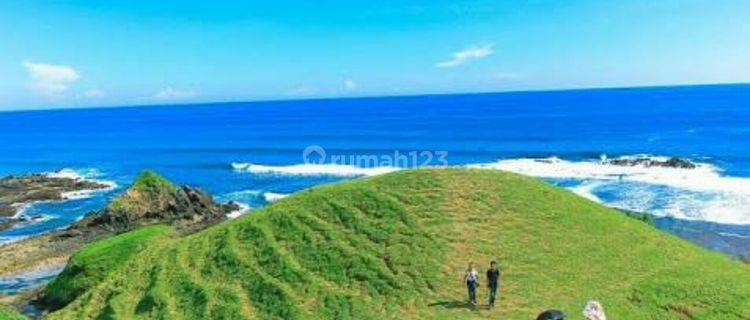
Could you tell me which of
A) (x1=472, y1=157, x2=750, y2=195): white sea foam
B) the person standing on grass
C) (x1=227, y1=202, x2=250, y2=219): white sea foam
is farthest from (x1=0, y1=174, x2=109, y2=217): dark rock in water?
the person standing on grass

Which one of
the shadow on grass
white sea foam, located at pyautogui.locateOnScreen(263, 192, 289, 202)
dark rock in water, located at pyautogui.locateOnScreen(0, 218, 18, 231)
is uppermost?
the shadow on grass

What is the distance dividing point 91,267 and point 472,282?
1891 cm

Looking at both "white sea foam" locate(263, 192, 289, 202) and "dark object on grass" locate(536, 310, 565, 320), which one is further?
"white sea foam" locate(263, 192, 289, 202)

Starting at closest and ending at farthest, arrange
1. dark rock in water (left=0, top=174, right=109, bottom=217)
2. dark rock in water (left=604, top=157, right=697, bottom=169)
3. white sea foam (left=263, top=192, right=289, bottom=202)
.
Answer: white sea foam (left=263, top=192, right=289, bottom=202)
dark rock in water (left=0, top=174, right=109, bottom=217)
dark rock in water (left=604, top=157, right=697, bottom=169)

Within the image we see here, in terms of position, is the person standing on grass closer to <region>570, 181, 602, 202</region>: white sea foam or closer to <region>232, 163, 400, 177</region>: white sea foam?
<region>570, 181, 602, 202</region>: white sea foam

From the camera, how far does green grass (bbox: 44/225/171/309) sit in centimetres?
3108

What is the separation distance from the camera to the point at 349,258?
2591 cm

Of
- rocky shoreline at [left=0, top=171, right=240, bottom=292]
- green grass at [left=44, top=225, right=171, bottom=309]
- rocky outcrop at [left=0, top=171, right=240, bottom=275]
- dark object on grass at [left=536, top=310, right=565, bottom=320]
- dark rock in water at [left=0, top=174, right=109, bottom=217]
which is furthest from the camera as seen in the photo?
dark rock in water at [left=0, top=174, right=109, bottom=217]

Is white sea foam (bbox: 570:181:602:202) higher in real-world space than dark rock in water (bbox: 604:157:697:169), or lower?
lower

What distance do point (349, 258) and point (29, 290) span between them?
19.7 m

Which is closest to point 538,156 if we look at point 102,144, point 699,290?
point 699,290

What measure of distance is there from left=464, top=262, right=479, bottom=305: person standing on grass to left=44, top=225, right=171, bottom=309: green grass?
1650cm

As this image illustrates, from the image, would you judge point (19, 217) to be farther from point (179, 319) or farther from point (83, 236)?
point (179, 319)

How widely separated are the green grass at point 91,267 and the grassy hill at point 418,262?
396mm
